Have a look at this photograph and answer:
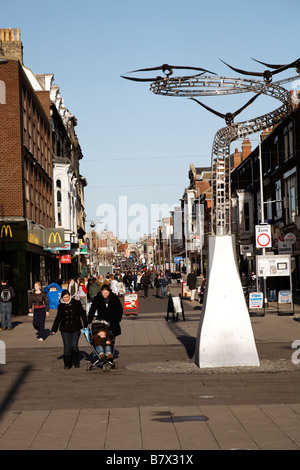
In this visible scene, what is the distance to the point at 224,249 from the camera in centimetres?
1408

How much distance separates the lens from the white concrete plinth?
540 inches

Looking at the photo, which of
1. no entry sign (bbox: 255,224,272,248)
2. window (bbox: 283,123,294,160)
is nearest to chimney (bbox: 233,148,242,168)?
window (bbox: 283,123,294,160)

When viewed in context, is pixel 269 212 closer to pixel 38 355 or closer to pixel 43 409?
pixel 38 355

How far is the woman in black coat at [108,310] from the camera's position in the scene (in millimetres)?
14320

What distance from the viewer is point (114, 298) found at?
14.8m

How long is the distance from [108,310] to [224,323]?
8.09ft

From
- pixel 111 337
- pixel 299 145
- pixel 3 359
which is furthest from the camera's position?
pixel 299 145

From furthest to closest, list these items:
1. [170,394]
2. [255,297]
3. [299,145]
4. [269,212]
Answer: [269,212] → [299,145] → [255,297] → [170,394]

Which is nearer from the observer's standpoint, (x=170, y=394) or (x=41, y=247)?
(x=170, y=394)

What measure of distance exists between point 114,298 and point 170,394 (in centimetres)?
410

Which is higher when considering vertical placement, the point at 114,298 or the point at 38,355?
the point at 114,298

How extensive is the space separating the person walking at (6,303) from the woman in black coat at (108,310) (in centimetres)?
877

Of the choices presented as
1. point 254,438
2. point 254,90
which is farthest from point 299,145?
point 254,438

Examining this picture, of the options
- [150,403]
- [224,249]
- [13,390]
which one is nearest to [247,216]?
[224,249]
